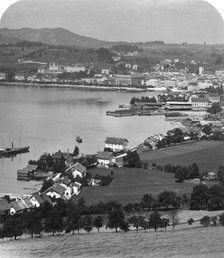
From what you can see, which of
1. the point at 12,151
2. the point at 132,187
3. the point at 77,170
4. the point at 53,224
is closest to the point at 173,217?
the point at 53,224

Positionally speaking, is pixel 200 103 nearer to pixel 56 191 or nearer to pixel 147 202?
pixel 56 191

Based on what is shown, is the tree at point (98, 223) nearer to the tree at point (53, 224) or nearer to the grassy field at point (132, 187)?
the tree at point (53, 224)

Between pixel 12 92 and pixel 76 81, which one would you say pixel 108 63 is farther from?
pixel 12 92

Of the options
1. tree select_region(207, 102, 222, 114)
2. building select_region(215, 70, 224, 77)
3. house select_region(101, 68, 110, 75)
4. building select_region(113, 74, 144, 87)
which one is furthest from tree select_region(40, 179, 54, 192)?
building select_region(215, 70, 224, 77)

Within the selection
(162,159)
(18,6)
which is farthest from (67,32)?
(162,159)

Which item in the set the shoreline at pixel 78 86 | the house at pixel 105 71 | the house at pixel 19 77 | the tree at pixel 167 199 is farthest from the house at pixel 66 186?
the house at pixel 105 71

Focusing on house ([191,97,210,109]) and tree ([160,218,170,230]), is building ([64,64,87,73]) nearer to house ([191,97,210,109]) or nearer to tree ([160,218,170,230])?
house ([191,97,210,109])

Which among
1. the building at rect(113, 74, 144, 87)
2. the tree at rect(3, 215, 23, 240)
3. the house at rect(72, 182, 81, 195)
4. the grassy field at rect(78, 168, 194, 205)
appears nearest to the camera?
the tree at rect(3, 215, 23, 240)
